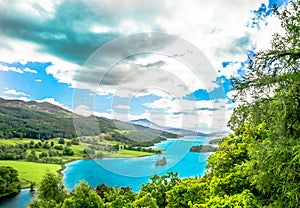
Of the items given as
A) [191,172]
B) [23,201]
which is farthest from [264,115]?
[23,201]

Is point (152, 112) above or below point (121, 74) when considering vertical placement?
below

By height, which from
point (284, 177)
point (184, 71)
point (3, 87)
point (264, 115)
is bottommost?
point (284, 177)

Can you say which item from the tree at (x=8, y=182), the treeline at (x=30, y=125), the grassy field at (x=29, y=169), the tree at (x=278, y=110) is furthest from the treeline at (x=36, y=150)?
the tree at (x=278, y=110)

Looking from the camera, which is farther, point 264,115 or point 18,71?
point 18,71

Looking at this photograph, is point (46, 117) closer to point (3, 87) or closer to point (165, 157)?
point (3, 87)

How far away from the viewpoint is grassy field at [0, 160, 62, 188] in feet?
207

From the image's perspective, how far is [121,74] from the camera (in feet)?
97.6

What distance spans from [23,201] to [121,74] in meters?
33.3

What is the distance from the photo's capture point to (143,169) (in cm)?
4741

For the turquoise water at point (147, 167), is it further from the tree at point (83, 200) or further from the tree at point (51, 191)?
the tree at point (83, 200)

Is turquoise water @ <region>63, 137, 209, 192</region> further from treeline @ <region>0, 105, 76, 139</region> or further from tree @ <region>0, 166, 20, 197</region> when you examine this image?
treeline @ <region>0, 105, 76, 139</region>

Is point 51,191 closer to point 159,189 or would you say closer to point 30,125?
point 159,189

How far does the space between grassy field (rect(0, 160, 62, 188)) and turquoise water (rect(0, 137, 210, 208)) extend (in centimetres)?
606

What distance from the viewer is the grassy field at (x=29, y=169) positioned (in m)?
63.1
